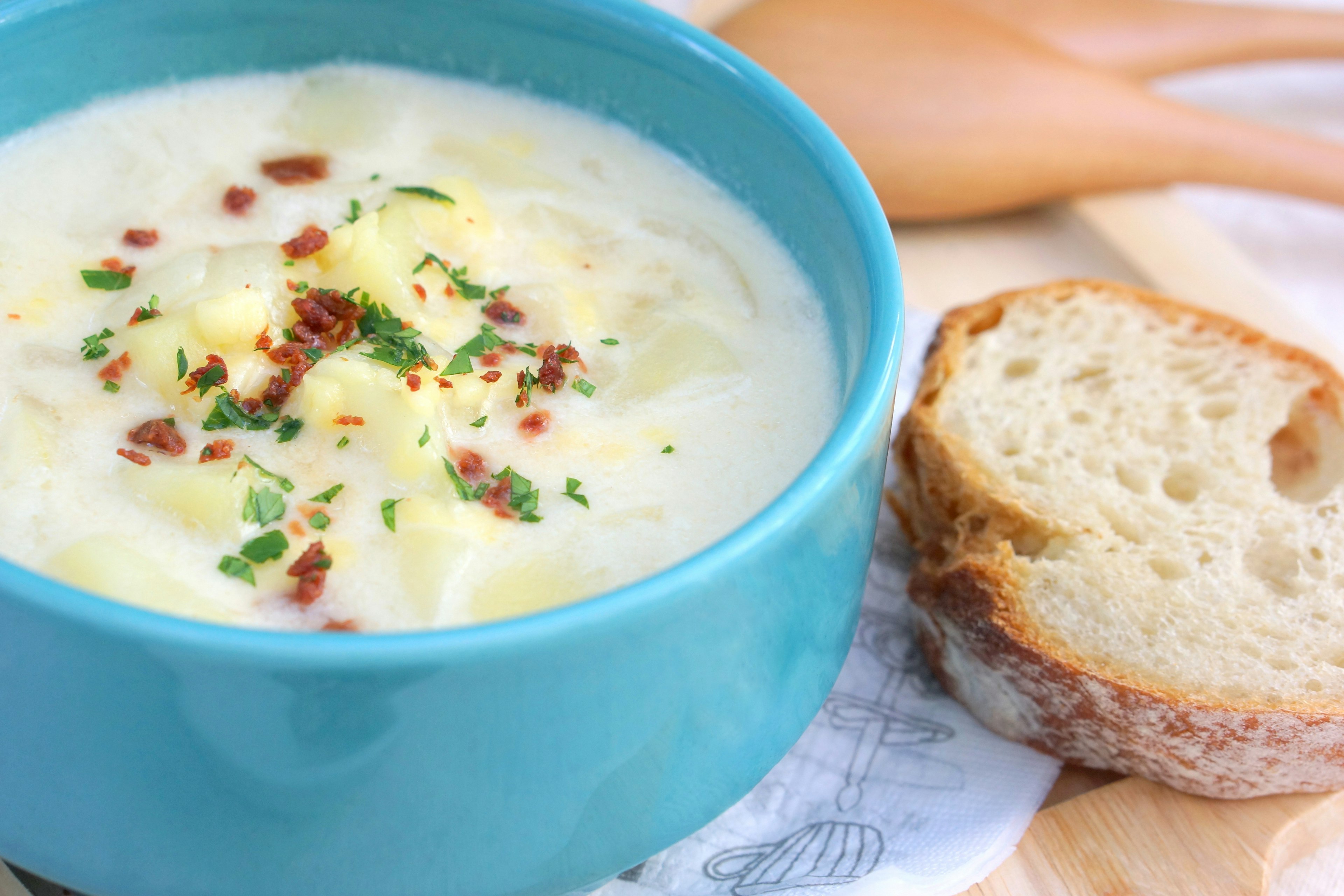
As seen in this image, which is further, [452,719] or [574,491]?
[574,491]

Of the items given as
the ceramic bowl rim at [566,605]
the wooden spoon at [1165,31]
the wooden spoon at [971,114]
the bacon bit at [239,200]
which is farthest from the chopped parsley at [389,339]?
the wooden spoon at [1165,31]

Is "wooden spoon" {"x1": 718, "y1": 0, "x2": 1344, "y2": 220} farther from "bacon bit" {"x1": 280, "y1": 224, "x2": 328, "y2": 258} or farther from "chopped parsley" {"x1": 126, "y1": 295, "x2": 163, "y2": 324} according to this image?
"chopped parsley" {"x1": 126, "y1": 295, "x2": 163, "y2": 324}

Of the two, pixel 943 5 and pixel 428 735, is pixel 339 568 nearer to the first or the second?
pixel 428 735

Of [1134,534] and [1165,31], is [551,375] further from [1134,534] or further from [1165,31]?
[1165,31]

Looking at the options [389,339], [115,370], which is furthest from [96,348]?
[389,339]

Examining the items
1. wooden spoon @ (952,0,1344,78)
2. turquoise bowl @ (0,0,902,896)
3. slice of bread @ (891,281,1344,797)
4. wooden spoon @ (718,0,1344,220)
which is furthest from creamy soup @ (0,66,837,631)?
wooden spoon @ (952,0,1344,78)

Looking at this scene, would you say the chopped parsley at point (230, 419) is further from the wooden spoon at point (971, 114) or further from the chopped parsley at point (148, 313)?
the wooden spoon at point (971, 114)
